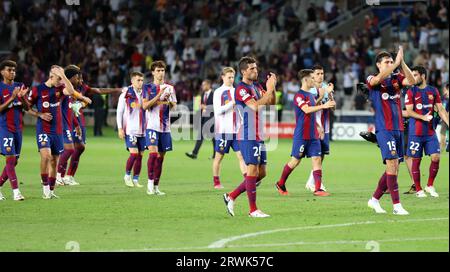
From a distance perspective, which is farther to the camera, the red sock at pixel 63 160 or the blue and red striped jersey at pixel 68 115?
the red sock at pixel 63 160

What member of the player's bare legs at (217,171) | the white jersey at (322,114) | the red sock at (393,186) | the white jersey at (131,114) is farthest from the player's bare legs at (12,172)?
the red sock at (393,186)

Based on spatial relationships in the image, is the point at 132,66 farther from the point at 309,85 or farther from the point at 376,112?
the point at 376,112

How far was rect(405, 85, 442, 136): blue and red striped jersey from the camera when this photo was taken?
18.3 m

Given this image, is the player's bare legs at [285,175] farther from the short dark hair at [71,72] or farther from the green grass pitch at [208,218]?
the short dark hair at [71,72]

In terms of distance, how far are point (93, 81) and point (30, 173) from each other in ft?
75.3

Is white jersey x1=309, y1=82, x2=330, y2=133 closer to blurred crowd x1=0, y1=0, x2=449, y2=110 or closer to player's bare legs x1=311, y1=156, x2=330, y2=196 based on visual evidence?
player's bare legs x1=311, y1=156, x2=330, y2=196

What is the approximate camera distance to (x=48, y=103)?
17.5 meters

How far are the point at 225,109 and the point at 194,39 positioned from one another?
28595mm

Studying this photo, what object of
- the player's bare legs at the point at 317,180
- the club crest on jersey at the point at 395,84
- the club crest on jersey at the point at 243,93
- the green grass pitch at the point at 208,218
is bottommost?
the green grass pitch at the point at 208,218

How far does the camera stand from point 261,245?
11984 mm

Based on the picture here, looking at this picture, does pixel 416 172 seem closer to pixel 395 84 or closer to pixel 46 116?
pixel 395 84

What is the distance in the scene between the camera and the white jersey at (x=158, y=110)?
19.1 meters

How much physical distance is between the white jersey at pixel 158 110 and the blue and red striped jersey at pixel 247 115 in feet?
14.6

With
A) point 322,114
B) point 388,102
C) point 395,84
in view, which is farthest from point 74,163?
point 395,84
